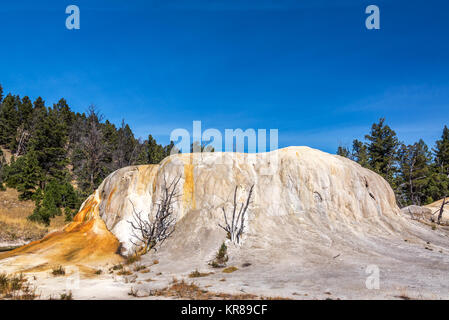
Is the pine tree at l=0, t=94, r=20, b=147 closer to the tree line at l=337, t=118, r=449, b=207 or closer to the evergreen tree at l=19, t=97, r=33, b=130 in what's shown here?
the evergreen tree at l=19, t=97, r=33, b=130

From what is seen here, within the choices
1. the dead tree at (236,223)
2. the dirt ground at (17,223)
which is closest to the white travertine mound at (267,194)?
the dead tree at (236,223)

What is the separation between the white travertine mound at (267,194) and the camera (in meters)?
17.6

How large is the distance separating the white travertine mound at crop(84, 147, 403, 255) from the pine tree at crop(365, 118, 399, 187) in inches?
1240

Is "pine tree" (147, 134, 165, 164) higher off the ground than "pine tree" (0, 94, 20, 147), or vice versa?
"pine tree" (0, 94, 20, 147)

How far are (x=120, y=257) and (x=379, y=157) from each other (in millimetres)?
48615

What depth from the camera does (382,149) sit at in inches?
1973

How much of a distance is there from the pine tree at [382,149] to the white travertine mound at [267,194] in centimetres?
3150

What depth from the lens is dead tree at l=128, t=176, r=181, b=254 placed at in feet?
56.2

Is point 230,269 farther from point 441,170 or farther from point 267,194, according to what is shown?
point 441,170

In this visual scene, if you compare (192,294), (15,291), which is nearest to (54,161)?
(15,291)

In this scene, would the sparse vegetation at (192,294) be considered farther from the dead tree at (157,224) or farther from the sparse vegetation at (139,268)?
the dead tree at (157,224)

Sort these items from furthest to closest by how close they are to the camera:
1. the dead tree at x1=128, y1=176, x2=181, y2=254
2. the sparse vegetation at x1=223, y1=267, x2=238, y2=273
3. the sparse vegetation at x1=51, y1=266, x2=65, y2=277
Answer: the dead tree at x1=128, y1=176, x2=181, y2=254 → the sparse vegetation at x1=223, y1=267, x2=238, y2=273 → the sparse vegetation at x1=51, y1=266, x2=65, y2=277

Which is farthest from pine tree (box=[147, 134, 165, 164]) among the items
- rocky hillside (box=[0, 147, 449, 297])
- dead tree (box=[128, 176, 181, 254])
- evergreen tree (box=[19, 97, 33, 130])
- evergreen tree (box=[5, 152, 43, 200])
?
dead tree (box=[128, 176, 181, 254])

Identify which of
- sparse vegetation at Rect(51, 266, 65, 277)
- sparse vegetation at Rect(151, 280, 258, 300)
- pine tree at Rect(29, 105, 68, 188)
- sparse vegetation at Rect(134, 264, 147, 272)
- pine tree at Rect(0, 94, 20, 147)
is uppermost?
pine tree at Rect(0, 94, 20, 147)
